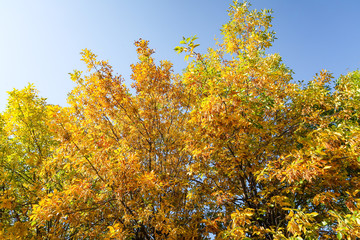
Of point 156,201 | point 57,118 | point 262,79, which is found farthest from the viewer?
point 156,201

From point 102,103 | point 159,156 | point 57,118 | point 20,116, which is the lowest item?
point 57,118

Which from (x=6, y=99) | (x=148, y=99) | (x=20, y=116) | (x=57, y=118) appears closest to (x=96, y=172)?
(x=57, y=118)

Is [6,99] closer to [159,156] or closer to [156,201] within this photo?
[159,156]

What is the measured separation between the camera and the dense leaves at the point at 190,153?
12.0 ft

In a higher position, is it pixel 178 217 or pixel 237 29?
pixel 237 29

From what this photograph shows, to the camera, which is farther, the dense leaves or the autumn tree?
the autumn tree

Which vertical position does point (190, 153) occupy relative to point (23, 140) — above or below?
below

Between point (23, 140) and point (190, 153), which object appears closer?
point (190, 153)

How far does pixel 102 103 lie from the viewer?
5414mm

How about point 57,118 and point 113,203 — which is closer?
point 57,118

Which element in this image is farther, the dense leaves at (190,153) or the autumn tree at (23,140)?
the autumn tree at (23,140)

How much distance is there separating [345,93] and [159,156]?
4.79m

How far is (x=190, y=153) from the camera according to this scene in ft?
18.1

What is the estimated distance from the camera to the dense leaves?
3.67 meters
